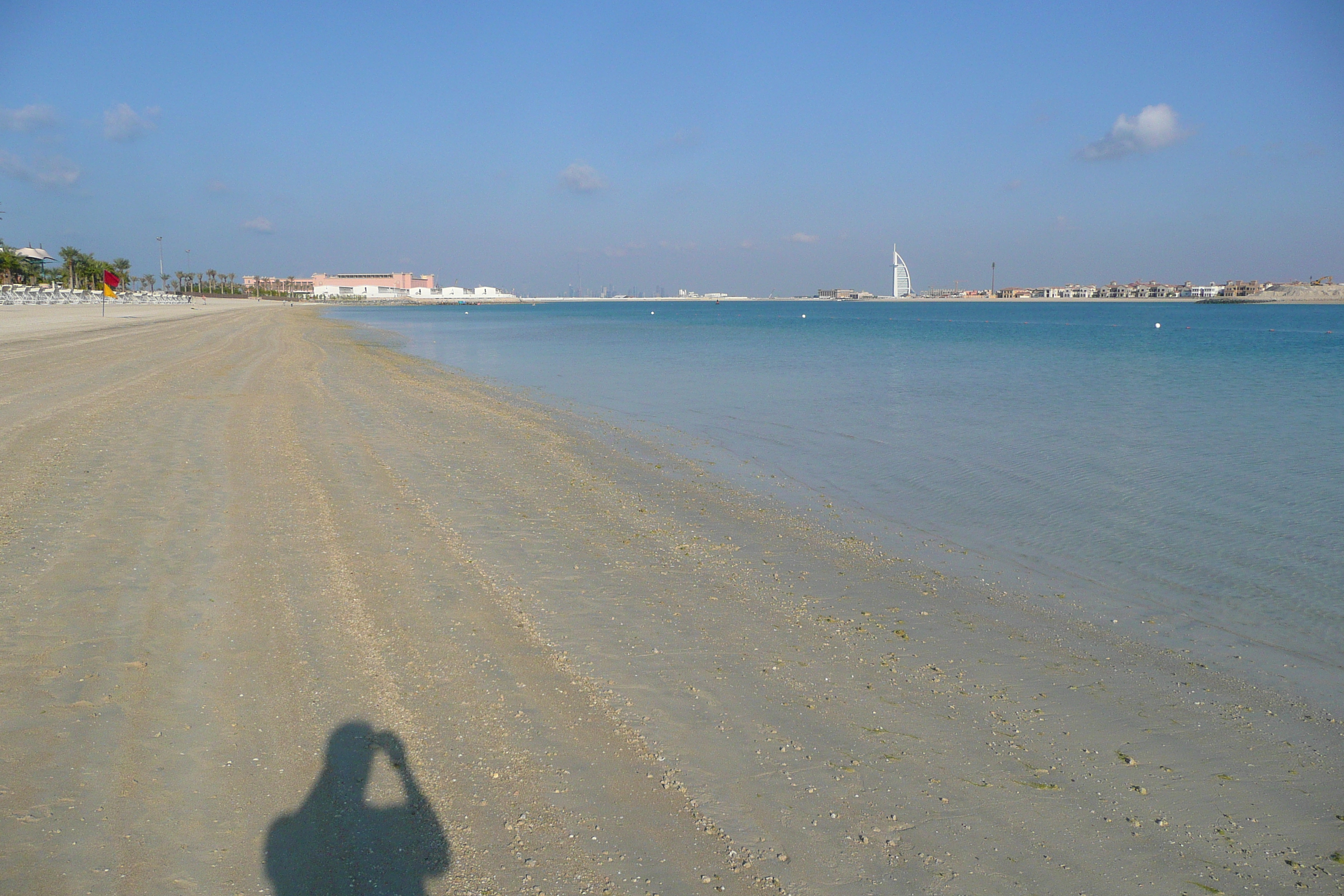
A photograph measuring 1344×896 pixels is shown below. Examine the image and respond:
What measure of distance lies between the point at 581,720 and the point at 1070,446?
1278cm

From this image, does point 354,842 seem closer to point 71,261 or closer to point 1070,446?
point 1070,446

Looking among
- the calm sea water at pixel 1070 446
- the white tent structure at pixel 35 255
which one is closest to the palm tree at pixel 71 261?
the white tent structure at pixel 35 255

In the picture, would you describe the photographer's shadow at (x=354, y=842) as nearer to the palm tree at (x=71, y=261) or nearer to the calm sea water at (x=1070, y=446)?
the calm sea water at (x=1070, y=446)

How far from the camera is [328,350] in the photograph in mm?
29359

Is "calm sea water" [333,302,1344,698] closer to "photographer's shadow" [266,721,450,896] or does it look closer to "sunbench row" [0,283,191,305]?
"photographer's shadow" [266,721,450,896]

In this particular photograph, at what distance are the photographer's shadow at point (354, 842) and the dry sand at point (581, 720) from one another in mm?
16

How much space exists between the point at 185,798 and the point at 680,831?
80.0 inches

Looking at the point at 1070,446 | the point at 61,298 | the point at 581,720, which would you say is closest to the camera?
the point at 581,720

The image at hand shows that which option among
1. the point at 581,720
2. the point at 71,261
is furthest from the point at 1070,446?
the point at 71,261

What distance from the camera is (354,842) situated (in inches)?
122

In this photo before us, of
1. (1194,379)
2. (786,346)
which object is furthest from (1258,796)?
(786,346)

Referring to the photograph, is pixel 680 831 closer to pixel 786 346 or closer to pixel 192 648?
pixel 192 648

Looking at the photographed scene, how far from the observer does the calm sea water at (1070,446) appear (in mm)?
7180

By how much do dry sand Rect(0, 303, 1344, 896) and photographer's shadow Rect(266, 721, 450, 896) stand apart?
2cm
